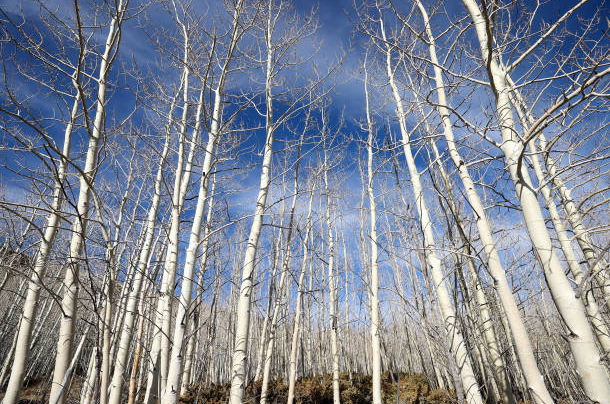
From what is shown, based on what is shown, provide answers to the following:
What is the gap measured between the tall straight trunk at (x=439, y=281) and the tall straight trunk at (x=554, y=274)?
35.1 inches

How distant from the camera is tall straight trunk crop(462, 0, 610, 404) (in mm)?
1580

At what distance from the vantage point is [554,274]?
1777mm

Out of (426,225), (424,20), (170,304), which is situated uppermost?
(424,20)

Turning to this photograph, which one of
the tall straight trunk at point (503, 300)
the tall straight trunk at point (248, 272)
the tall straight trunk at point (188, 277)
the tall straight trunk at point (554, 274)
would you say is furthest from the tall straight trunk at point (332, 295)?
the tall straight trunk at point (554, 274)

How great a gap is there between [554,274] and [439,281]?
8.20ft

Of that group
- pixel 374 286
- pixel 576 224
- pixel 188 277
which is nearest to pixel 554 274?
pixel 576 224

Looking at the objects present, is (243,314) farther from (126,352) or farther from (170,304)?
(126,352)

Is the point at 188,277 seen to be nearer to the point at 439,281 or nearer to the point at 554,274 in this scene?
the point at 554,274

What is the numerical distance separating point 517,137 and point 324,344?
44.4 ft

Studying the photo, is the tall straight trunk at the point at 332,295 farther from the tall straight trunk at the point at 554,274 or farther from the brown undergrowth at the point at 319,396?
the tall straight trunk at the point at 554,274

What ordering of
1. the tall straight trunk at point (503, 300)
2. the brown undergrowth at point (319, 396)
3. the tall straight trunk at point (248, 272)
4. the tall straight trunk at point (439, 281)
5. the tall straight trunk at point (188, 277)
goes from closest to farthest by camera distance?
the tall straight trunk at point (503, 300) → the tall straight trunk at point (188, 277) → the tall straight trunk at point (248, 272) → the tall straight trunk at point (439, 281) → the brown undergrowth at point (319, 396)

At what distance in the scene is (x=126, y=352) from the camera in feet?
15.1

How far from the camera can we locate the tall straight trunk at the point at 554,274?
1.58 metres

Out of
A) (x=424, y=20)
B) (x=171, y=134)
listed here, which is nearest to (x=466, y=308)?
(x=424, y=20)
